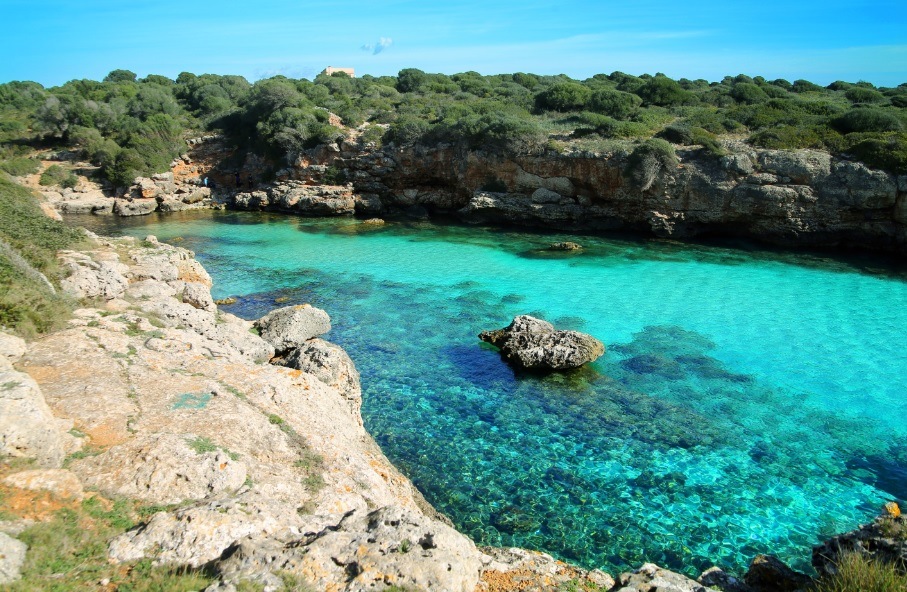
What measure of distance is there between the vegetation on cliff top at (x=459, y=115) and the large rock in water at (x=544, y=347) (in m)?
17.2

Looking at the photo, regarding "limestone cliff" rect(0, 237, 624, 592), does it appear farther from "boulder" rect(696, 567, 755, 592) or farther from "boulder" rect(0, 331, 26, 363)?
"boulder" rect(696, 567, 755, 592)

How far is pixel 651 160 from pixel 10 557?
26.9 m

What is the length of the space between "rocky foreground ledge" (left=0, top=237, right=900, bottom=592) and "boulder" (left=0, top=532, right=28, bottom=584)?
11 mm

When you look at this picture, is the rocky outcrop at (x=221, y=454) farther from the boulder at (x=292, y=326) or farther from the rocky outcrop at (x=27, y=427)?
the boulder at (x=292, y=326)

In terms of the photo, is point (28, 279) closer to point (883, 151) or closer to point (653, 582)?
point (653, 582)

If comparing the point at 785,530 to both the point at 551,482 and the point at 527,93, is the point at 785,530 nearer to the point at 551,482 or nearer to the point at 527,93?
the point at 551,482

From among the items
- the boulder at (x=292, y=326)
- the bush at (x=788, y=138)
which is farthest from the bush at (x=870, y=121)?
the boulder at (x=292, y=326)

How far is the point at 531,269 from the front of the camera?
22.9m

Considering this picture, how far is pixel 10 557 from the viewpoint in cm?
406

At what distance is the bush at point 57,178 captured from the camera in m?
37.7

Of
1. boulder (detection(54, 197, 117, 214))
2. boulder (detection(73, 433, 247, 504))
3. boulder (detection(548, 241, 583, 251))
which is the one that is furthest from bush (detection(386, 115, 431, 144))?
boulder (detection(73, 433, 247, 504))

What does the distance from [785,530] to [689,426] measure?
2.98 meters

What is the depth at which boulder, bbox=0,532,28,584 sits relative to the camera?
3.94 meters

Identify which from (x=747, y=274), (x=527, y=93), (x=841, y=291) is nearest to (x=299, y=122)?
(x=527, y=93)
